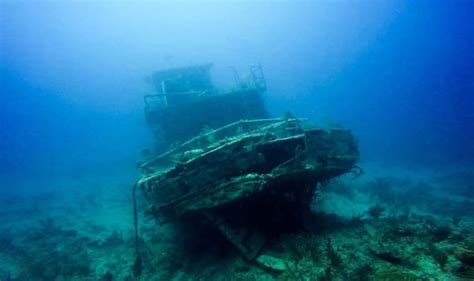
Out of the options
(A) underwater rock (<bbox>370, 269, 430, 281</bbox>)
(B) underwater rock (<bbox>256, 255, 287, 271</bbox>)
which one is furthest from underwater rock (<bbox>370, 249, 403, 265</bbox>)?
(B) underwater rock (<bbox>256, 255, 287, 271</bbox>)

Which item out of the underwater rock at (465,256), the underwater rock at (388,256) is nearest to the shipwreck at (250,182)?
the underwater rock at (388,256)

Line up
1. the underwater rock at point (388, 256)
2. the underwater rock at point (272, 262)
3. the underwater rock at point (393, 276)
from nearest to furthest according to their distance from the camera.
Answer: the underwater rock at point (393, 276), the underwater rock at point (388, 256), the underwater rock at point (272, 262)

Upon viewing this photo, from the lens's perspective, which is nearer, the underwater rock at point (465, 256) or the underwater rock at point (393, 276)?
the underwater rock at point (393, 276)

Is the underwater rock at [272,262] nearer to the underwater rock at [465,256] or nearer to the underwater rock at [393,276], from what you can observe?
the underwater rock at [393,276]

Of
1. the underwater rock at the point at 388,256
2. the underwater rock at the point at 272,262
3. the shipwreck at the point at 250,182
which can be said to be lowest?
the underwater rock at the point at 388,256

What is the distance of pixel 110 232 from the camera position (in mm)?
14016

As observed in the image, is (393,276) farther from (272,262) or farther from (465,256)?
(272,262)

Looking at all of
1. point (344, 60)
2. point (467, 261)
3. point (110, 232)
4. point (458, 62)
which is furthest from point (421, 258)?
point (344, 60)

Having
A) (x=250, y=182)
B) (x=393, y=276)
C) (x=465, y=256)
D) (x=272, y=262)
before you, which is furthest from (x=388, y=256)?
(x=250, y=182)

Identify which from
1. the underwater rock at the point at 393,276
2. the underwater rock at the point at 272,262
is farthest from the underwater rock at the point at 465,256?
→ the underwater rock at the point at 272,262

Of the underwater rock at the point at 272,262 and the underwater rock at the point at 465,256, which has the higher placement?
the underwater rock at the point at 272,262

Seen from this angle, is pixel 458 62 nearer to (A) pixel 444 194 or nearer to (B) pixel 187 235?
(A) pixel 444 194

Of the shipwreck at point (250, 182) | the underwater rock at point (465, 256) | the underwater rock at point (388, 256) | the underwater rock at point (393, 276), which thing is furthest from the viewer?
the shipwreck at point (250, 182)

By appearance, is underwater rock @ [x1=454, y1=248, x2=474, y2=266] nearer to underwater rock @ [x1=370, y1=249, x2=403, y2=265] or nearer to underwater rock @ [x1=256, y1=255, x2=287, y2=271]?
underwater rock @ [x1=370, y1=249, x2=403, y2=265]
